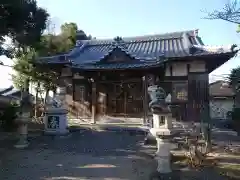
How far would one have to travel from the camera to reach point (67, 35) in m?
27.7

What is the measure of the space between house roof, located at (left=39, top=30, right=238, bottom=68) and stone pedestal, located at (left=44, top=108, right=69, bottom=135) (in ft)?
14.4

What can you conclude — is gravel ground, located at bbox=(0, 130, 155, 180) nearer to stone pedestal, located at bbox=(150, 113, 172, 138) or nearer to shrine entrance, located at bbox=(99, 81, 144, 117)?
stone pedestal, located at bbox=(150, 113, 172, 138)

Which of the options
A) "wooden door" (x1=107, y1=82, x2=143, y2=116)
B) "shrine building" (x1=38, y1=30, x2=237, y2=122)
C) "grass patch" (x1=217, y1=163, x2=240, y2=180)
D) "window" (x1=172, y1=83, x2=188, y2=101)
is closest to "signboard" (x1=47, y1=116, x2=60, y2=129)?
"shrine building" (x1=38, y1=30, x2=237, y2=122)

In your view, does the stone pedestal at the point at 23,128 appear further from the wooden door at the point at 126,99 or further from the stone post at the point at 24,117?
the wooden door at the point at 126,99

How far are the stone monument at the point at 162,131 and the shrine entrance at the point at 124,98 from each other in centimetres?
911

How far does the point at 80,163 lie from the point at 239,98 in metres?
18.0

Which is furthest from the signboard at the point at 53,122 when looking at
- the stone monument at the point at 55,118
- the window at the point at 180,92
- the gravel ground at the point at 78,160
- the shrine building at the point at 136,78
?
the window at the point at 180,92

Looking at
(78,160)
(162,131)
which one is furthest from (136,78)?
(162,131)

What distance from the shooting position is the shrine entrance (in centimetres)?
1762

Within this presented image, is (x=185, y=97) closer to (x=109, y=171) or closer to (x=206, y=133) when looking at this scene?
(x=206, y=133)

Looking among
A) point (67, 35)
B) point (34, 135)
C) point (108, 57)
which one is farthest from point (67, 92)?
point (67, 35)

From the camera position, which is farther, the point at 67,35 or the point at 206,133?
the point at 67,35

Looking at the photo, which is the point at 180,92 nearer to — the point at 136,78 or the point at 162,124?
the point at 136,78

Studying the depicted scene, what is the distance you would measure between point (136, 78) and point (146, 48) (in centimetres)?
435
